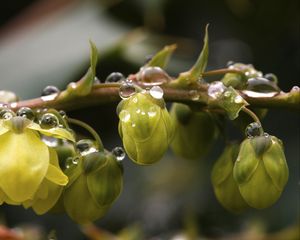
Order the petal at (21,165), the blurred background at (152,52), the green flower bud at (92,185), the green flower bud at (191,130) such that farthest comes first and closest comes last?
1. the blurred background at (152,52)
2. the green flower bud at (191,130)
3. the green flower bud at (92,185)
4. the petal at (21,165)

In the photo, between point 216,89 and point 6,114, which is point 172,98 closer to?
point 216,89

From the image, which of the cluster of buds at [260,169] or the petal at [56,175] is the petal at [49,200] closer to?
the petal at [56,175]

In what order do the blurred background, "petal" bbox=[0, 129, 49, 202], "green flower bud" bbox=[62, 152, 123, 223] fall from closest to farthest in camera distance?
"petal" bbox=[0, 129, 49, 202]
"green flower bud" bbox=[62, 152, 123, 223]
the blurred background

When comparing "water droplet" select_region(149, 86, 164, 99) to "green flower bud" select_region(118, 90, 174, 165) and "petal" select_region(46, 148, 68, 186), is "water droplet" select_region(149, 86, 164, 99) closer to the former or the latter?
"green flower bud" select_region(118, 90, 174, 165)

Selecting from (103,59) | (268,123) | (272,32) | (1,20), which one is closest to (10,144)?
(103,59)

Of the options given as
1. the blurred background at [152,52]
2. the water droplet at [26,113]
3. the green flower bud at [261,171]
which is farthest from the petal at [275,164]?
the blurred background at [152,52]

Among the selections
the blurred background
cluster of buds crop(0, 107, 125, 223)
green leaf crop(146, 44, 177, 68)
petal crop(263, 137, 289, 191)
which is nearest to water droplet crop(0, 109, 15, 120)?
cluster of buds crop(0, 107, 125, 223)
